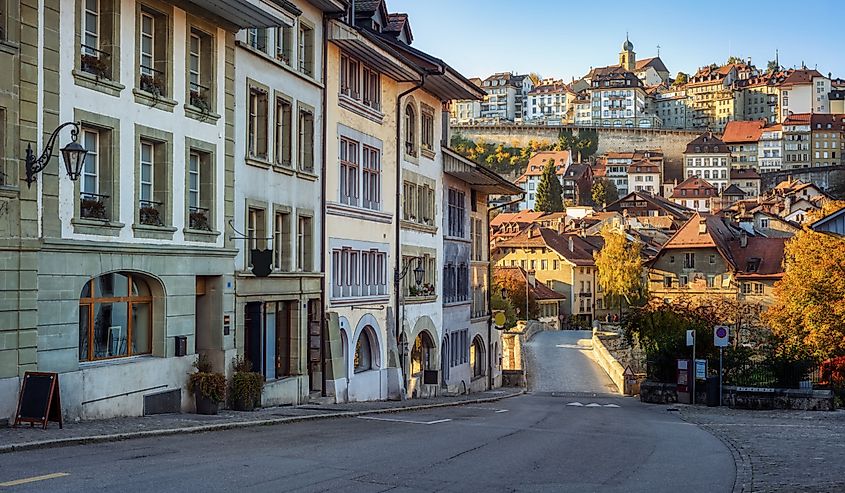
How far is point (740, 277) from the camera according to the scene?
318 ft

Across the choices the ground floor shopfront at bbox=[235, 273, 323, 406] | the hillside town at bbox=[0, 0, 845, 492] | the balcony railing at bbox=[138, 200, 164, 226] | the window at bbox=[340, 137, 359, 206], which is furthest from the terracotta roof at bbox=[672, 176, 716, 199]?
the balcony railing at bbox=[138, 200, 164, 226]

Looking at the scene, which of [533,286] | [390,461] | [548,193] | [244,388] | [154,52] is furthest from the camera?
[548,193]

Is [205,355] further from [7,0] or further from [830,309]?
[830,309]

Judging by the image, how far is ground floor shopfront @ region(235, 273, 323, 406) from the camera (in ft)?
88.0

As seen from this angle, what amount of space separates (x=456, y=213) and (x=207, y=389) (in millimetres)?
25748

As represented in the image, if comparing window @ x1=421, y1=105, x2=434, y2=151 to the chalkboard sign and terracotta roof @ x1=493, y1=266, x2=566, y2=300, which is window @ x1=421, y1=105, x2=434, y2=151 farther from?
terracotta roof @ x1=493, y1=266, x2=566, y2=300

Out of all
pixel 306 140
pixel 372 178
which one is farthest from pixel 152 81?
pixel 372 178

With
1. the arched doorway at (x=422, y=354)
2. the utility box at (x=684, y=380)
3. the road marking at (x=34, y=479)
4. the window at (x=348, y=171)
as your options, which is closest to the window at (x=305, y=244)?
the window at (x=348, y=171)

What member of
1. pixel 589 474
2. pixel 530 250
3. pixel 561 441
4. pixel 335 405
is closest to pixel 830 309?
pixel 335 405

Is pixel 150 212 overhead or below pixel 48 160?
below

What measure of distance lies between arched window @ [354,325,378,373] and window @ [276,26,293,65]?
32.2 feet

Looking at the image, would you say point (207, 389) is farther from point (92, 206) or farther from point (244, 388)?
point (92, 206)

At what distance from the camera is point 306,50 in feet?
100

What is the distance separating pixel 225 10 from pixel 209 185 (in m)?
3.60
